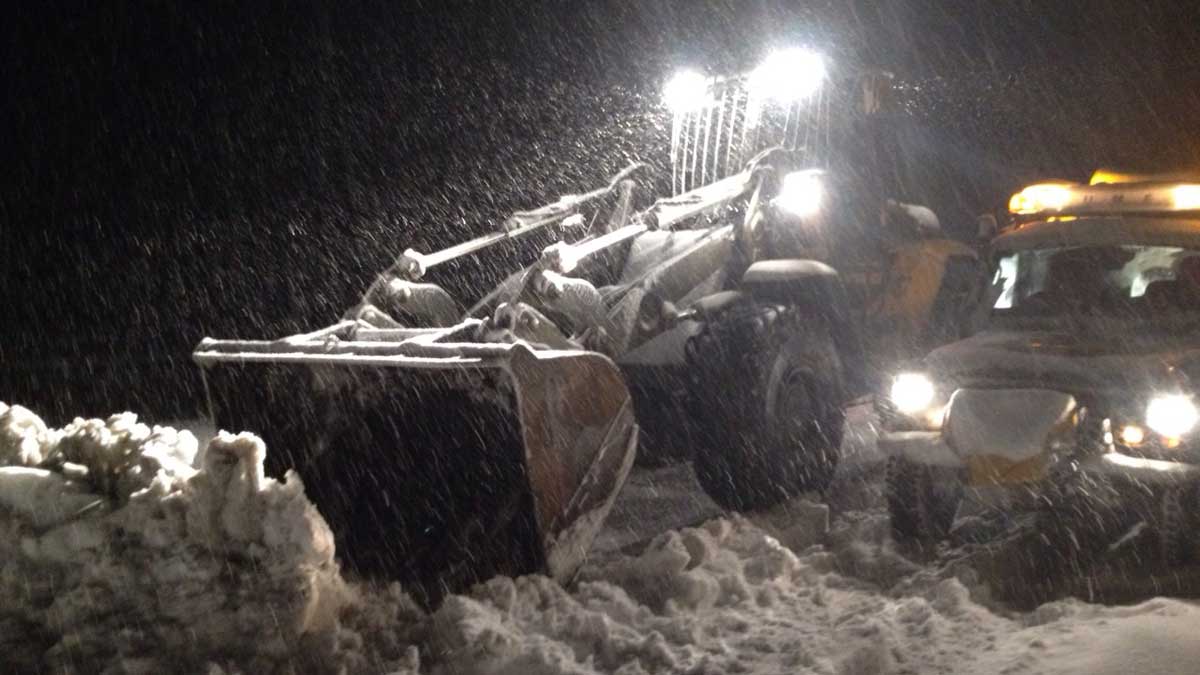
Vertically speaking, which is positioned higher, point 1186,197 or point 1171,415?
point 1186,197

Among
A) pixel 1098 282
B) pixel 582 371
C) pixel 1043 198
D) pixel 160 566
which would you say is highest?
pixel 1043 198

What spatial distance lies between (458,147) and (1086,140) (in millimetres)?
9032

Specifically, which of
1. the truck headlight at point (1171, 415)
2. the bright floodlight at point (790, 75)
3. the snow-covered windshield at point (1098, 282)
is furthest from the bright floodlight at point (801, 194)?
the truck headlight at point (1171, 415)

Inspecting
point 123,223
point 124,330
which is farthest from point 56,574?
point 123,223

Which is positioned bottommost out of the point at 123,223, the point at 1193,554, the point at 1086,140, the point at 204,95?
the point at 1193,554

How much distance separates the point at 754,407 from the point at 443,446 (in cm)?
204

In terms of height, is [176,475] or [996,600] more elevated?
[176,475]

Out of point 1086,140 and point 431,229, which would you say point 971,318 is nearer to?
point 1086,140

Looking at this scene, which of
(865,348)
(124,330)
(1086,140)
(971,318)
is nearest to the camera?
(971,318)

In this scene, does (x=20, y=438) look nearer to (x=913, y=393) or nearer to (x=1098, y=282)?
(x=913, y=393)

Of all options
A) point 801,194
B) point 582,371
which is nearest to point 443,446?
point 582,371

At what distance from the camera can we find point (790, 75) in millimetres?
8297

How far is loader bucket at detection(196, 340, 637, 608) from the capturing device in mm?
5121

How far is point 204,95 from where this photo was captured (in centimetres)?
1529
